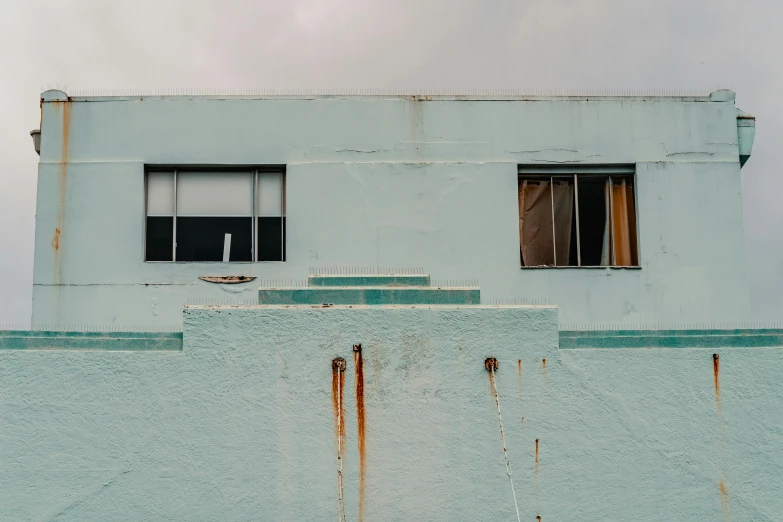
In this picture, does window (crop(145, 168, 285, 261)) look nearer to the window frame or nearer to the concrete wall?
the window frame

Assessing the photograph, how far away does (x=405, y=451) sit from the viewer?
37.8 feet

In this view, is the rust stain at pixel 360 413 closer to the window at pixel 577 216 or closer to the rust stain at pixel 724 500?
the rust stain at pixel 724 500

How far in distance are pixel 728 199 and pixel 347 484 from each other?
764cm

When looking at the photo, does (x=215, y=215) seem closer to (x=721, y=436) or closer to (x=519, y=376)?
(x=519, y=376)

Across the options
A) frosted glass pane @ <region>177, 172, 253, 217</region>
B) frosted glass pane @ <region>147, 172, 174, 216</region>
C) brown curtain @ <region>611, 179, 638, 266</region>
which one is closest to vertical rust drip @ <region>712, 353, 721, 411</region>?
brown curtain @ <region>611, 179, 638, 266</region>

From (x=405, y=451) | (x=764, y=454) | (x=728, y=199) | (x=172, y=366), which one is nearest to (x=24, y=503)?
(x=172, y=366)

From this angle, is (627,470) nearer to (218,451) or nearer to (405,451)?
(405,451)

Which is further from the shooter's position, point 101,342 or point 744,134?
point 744,134

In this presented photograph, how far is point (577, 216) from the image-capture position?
15.8 m

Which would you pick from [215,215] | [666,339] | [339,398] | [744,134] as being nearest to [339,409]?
[339,398]

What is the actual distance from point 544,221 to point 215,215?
484 centimetres

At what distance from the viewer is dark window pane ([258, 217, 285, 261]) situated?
15477 mm

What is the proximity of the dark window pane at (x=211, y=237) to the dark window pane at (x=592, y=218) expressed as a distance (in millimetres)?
4894

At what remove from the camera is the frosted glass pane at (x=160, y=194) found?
15562 millimetres
